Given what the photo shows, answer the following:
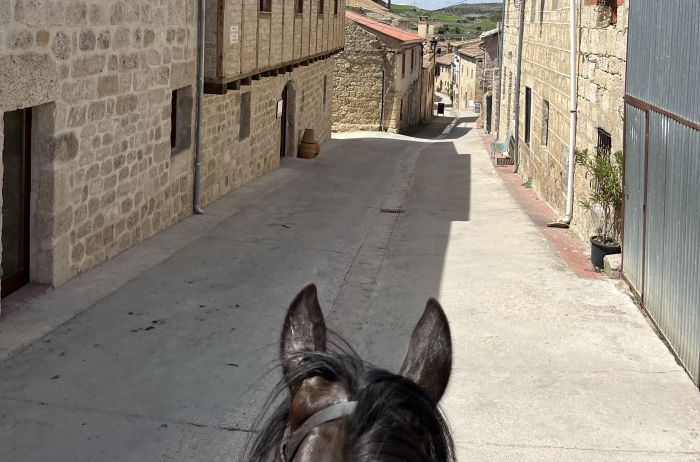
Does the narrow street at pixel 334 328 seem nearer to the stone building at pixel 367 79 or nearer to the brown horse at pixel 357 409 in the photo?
the brown horse at pixel 357 409

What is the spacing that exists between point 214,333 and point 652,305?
4.11 m

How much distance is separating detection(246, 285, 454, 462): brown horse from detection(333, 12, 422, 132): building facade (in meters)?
29.6

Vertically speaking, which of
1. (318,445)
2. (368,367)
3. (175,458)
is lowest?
(175,458)

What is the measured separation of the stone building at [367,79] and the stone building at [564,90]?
1121 cm

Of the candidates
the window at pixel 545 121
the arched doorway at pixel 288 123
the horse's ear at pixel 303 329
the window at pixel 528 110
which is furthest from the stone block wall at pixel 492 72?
the horse's ear at pixel 303 329

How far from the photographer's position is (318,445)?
1.92 meters

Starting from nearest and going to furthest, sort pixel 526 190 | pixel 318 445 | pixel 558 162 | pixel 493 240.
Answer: pixel 318 445
pixel 493 240
pixel 558 162
pixel 526 190

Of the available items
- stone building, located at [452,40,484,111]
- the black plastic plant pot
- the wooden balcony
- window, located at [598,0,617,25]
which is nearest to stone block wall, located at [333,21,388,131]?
the wooden balcony

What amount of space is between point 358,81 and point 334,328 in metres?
24.0

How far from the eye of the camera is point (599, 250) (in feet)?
35.7

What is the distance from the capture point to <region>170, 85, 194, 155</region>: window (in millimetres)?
12953

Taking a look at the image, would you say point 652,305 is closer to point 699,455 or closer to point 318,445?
point 699,455

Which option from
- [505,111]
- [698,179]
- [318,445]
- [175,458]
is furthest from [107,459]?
[505,111]

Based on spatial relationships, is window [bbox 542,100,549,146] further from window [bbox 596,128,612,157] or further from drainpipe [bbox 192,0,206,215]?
drainpipe [bbox 192,0,206,215]
